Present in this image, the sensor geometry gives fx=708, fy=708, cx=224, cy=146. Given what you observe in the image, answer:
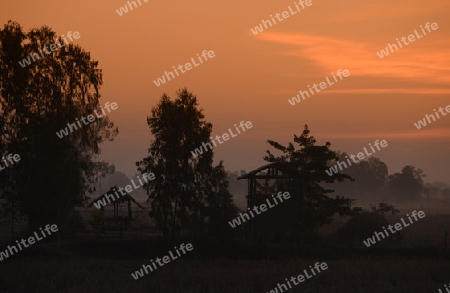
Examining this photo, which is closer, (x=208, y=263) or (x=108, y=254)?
(x=208, y=263)

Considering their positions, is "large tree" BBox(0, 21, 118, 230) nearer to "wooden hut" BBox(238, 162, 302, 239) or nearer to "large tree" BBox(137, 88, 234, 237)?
"large tree" BBox(137, 88, 234, 237)

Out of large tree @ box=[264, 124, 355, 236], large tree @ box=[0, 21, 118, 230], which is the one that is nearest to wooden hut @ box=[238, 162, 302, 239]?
large tree @ box=[264, 124, 355, 236]

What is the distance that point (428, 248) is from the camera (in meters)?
40.7

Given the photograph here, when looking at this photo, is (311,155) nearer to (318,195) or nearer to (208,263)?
(318,195)

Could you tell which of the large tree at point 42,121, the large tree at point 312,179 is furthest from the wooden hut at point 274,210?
the large tree at point 42,121

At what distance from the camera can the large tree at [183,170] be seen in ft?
155

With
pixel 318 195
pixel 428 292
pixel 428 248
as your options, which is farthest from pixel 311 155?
pixel 428 292

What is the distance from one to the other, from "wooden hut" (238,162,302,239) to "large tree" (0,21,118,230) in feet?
37.8

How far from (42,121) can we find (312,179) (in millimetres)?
21476

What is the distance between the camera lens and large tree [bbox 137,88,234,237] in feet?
155

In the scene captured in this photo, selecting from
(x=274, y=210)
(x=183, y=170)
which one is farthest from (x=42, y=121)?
(x=274, y=210)

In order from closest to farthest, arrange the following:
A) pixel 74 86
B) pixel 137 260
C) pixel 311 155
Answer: pixel 137 260 → pixel 74 86 → pixel 311 155

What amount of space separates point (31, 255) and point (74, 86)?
1786 centimetres

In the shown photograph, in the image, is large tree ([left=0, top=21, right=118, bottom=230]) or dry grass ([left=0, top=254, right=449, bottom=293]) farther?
large tree ([left=0, top=21, right=118, bottom=230])
